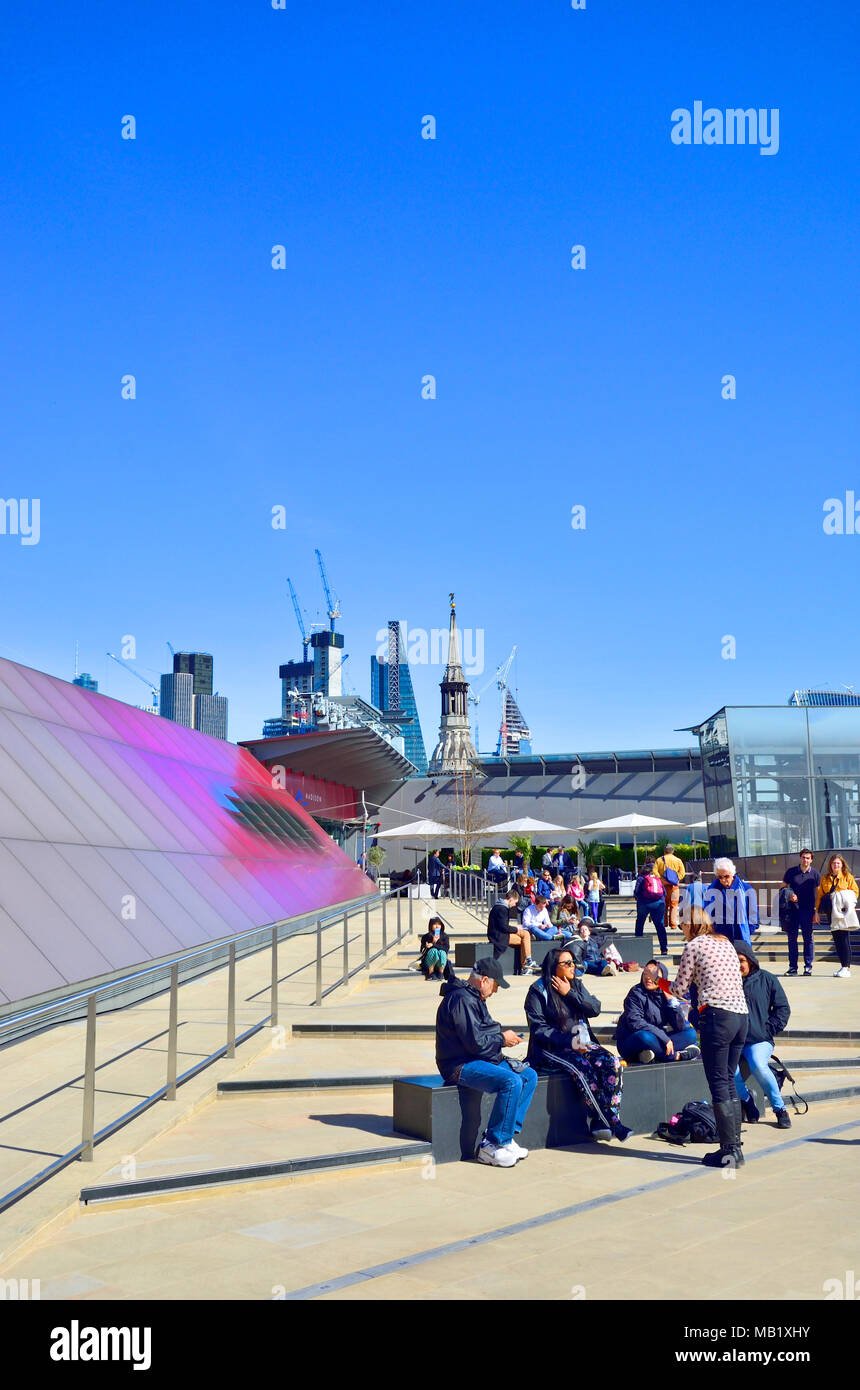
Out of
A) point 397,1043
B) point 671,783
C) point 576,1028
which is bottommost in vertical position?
point 397,1043

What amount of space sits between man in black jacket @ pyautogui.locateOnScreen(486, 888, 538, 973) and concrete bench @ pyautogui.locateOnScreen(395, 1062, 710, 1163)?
861cm

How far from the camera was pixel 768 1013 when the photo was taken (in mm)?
8242

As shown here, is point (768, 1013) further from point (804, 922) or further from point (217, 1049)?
point (804, 922)

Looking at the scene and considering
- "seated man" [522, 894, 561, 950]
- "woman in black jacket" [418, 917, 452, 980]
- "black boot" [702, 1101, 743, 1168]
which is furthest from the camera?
"seated man" [522, 894, 561, 950]

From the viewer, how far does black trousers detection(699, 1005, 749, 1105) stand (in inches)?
281

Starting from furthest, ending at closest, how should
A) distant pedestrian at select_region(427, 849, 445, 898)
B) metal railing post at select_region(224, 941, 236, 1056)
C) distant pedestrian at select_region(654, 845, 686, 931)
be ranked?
distant pedestrian at select_region(427, 849, 445, 898), distant pedestrian at select_region(654, 845, 686, 931), metal railing post at select_region(224, 941, 236, 1056)

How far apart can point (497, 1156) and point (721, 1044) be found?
1582 millimetres

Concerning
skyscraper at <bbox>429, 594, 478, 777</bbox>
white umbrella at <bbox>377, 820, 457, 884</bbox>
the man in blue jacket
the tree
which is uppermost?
skyscraper at <bbox>429, 594, 478, 777</bbox>

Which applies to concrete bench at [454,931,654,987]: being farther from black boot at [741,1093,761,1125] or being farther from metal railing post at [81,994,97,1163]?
metal railing post at [81,994,97,1163]

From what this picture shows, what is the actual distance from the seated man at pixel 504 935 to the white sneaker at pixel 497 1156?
9.71 metres

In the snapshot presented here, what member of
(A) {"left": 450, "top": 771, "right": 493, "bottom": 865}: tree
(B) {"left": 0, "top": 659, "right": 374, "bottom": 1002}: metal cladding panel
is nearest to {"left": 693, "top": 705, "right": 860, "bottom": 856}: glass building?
(B) {"left": 0, "top": 659, "right": 374, "bottom": 1002}: metal cladding panel
